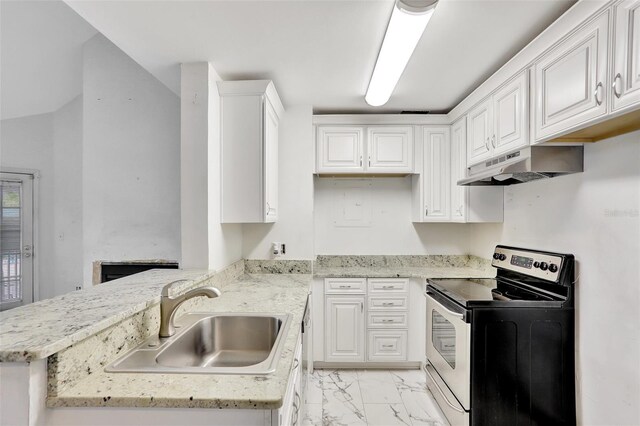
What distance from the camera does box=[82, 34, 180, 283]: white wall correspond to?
2.97 metres

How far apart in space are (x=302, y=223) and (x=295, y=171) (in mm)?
479

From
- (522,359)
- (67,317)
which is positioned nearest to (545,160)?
(522,359)

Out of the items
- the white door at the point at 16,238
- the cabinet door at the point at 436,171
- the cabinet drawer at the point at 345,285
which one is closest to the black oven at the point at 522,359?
the cabinet drawer at the point at 345,285

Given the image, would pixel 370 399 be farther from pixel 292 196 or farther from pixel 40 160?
pixel 40 160

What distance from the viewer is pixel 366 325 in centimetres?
289

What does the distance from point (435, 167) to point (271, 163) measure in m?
1.58

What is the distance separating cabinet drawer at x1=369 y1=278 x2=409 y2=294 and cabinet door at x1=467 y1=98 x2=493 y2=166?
1176mm

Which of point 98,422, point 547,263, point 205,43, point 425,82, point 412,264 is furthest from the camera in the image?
point 412,264

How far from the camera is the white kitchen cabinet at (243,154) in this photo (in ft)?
7.40

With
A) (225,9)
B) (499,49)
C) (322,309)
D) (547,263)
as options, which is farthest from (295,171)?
(547,263)

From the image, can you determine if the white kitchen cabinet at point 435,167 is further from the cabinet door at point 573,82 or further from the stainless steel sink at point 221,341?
the stainless steel sink at point 221,341

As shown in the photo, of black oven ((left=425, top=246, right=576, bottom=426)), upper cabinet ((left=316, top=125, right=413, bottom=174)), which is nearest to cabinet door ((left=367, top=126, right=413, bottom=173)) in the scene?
upper cabinet ((left=316, top=125, right=413, bottom=174))

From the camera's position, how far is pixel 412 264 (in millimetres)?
3322

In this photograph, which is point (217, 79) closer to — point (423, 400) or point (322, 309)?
point (322, 309)
